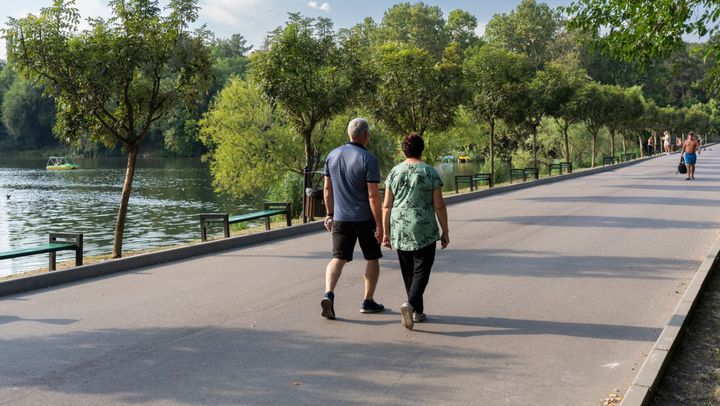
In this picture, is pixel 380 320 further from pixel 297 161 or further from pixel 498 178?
pixel 297 161

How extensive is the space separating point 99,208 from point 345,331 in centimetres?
3245

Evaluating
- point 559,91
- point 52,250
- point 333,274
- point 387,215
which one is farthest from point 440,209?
point 559,91

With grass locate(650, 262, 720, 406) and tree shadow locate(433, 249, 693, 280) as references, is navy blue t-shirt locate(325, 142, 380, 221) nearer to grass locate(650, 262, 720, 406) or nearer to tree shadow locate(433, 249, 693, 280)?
grass locate(650, 262, 720, 406)

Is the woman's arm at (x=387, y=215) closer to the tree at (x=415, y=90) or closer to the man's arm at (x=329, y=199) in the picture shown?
the man's arm at (x=329, y=199)

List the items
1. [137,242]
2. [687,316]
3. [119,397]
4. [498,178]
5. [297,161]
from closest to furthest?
[119,397], [687,316], [137,242], [498,178], [297,161]

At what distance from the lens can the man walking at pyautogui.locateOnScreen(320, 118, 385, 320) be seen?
20.2 ft

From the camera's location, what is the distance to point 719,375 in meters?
4.77

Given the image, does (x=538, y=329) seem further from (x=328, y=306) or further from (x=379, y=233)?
(x=328, y=306)

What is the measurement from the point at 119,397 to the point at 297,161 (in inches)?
1317

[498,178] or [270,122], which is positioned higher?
[270,122]

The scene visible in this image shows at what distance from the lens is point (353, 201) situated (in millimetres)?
6223

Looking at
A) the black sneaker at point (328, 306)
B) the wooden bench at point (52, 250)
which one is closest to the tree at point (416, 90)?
the wooden bench at point (52, 250)

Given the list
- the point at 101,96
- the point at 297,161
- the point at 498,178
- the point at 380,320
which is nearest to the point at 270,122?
the point at 297,161

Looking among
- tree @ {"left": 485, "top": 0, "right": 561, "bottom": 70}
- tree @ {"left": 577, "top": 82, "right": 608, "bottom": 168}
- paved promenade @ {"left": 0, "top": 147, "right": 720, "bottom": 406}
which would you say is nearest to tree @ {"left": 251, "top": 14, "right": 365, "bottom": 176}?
paved promenade @ {"left": 0, "top": 147, "right": 720, "bottom": 406}
